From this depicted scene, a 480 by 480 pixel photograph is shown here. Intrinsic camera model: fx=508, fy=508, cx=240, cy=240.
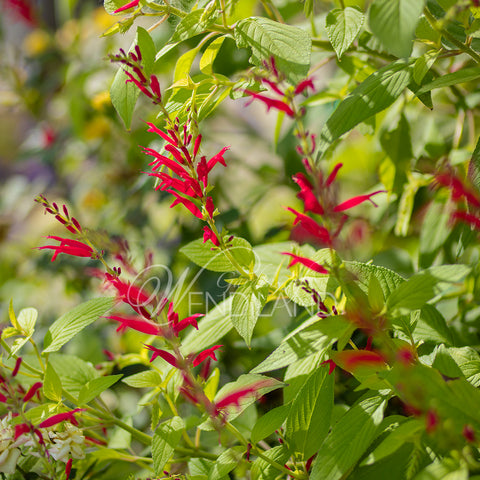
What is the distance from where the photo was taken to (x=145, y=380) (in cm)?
42

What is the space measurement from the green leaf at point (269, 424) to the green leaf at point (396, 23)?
26cm

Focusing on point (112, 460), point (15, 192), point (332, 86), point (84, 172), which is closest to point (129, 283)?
point (112, 460)

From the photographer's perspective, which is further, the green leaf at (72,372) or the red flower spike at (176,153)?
the green leaf at (72,372)

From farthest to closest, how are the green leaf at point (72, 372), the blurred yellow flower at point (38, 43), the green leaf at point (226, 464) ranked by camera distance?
the blurred yellow flower at point (38, 43) < the green leaf at point (72, 372) < the green leaf at point (226, 464)

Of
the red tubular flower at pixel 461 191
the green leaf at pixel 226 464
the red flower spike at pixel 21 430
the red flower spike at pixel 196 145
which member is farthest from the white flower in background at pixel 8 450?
the red tubular flower at pixel 461 191

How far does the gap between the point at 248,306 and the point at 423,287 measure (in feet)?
0.41

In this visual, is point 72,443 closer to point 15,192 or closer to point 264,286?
point 264,286

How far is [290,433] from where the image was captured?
38 cm

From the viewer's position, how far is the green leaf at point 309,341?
33cm

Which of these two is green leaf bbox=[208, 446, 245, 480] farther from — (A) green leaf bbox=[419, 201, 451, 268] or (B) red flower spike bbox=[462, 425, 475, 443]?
(A) green leaf bbox=[419, 201, 451, 268]

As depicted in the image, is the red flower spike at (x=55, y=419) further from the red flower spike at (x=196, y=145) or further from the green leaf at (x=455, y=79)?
the green leaf at (x=455, y=79)

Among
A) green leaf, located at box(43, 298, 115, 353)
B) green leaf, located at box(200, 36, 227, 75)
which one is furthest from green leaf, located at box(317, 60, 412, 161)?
green leaf, located at box(43, 298, 115, 353)

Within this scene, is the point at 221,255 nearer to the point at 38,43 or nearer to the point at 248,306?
the point at 248,306

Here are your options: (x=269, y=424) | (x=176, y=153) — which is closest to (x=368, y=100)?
(x=176, y=153)
